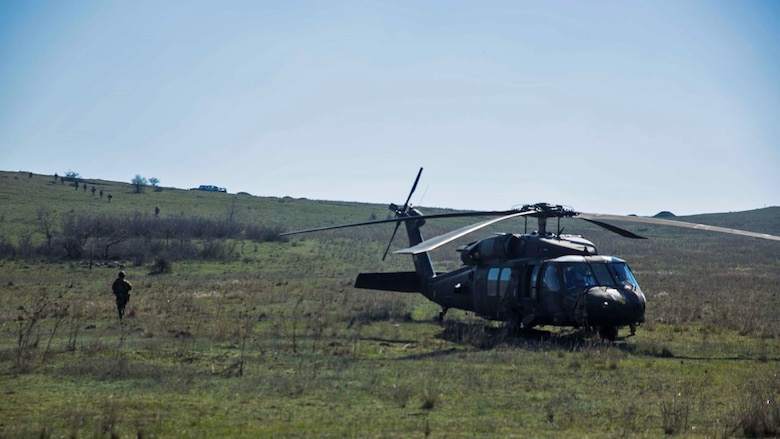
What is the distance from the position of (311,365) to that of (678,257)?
163 ft

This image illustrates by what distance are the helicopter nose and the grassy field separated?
2.22 ft

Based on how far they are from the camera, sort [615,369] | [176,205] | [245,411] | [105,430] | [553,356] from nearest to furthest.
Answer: [105,430], [245,411], [615,369], [553,356], [176,205]

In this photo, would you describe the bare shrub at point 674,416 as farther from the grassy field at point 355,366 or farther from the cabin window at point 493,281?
the cabin window at point 493,281

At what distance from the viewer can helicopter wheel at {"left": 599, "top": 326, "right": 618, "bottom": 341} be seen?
18.2 metres

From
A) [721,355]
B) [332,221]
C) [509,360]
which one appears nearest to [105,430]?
[509,360]

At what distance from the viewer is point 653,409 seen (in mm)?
11281

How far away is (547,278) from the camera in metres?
18.8

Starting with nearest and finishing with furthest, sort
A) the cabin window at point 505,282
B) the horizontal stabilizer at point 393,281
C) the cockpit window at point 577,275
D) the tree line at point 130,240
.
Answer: the cockpit window at point 577,275 < the cabin window at point 505,282 < the horizontal stabilizer at point 393,281 < the tree line at point 130,240

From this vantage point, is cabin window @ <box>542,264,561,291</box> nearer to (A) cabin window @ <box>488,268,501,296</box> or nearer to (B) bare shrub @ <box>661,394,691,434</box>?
(A) cabin window @ <box>488,268,501,296</box>

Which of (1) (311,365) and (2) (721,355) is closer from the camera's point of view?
(1) (311,365)

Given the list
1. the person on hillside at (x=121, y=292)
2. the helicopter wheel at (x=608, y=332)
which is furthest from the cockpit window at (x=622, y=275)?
the person on hillside at (x=121, y=292)

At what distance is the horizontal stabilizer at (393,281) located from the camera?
2434cm

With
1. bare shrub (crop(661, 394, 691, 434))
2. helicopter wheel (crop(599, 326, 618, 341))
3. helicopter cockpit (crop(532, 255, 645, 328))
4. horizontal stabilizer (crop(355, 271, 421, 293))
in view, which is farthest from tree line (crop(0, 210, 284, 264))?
bare shrub (crop(661, 394, 691, 434))

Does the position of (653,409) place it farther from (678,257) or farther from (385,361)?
(678,257)
